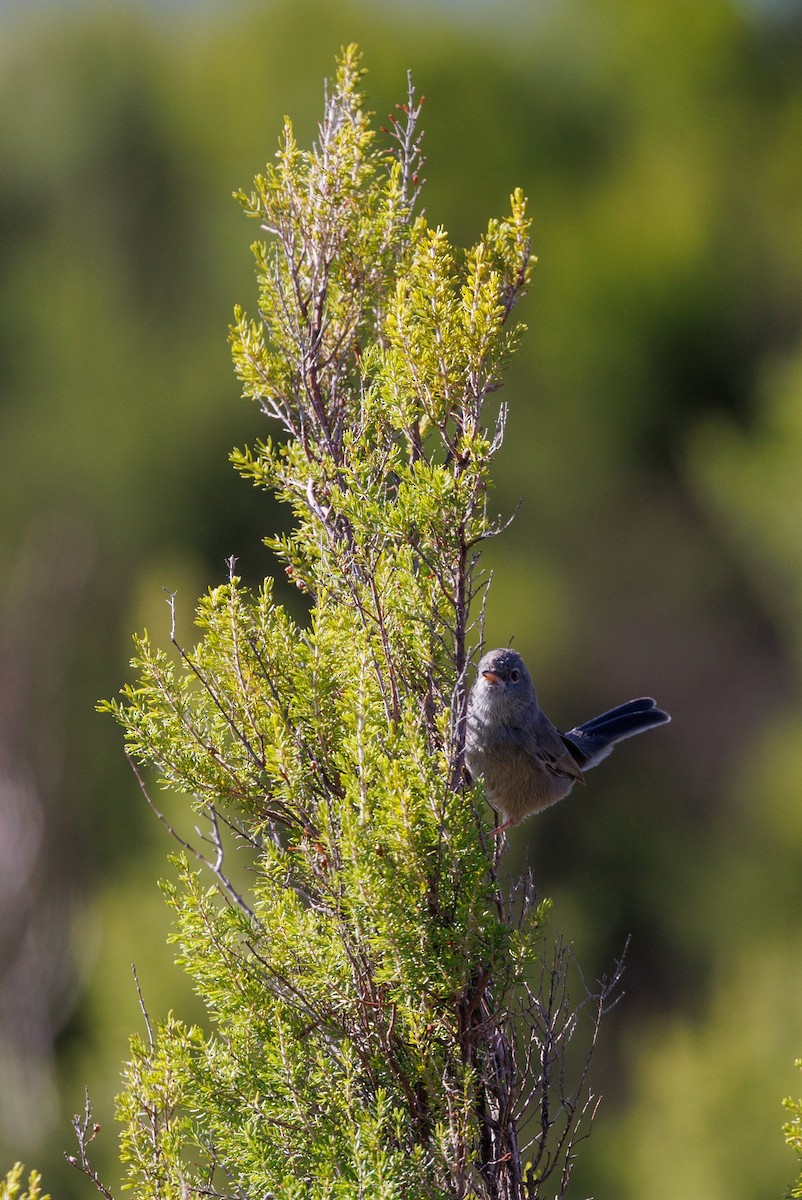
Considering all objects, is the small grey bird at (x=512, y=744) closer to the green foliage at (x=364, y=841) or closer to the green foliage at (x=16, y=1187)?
the green foliage at (x=364, y=841)

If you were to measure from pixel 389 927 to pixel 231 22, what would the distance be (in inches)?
1064

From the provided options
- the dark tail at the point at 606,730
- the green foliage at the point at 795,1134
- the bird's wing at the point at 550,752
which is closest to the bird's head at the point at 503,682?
the bird's wing at the point at 550,752

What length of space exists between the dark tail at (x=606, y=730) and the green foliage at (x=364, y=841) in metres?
1.95

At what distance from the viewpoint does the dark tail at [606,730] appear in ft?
16.0

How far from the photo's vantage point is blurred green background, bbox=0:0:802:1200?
1795cm

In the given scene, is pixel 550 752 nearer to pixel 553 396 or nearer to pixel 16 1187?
pixel 16 1187

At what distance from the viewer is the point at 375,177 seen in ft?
11.3

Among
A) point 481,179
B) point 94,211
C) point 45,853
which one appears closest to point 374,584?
point 45,853

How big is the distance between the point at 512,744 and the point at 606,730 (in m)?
1.07

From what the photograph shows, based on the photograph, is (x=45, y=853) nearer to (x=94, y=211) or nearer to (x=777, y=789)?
(x=777, y=789)

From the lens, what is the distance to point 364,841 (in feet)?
8.29

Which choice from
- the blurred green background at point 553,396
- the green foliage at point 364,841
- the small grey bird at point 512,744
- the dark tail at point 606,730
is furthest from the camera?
the blurred green background at point 553,396

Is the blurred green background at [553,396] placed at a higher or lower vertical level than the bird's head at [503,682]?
higher

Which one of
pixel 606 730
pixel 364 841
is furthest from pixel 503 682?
pixel 364 841
